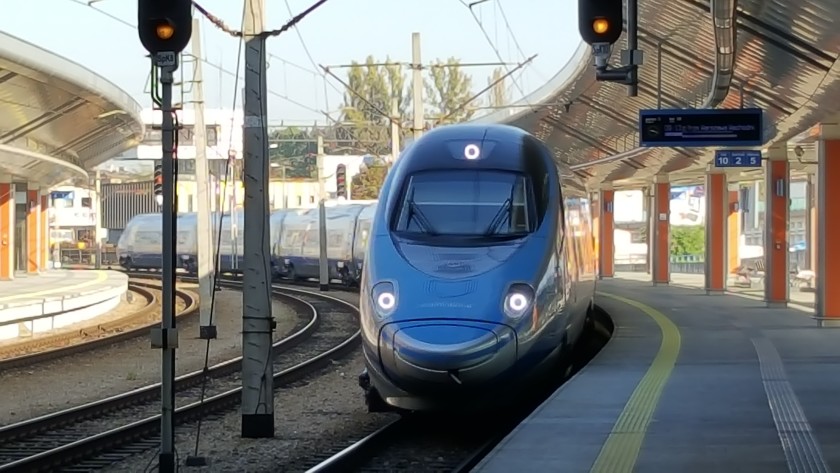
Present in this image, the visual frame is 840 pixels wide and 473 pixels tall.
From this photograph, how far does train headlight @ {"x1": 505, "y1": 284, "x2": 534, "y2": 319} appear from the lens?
403 inches

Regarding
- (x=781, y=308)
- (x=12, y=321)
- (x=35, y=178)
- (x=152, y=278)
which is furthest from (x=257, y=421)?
(x=152, y=278)

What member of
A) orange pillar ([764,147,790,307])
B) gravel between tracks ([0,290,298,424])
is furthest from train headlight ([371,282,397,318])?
orange pillar ([764,147,790,307])

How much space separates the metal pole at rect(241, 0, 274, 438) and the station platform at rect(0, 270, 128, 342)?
45.6 feet

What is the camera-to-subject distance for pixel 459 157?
11914 millimetres

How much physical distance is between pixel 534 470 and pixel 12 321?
Answer: 60.0 ft

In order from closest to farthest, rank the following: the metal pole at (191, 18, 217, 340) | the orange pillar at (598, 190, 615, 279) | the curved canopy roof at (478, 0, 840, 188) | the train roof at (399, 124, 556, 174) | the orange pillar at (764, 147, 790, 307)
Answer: the train roof at (399, 124, 556, 174) → the curved canopy roof at (478, 0, 840, 188) → the metal pole at (191, 18, 217, 340) → the orange pillar at (764, 147, 790, 307) → the orange pillar at (598, 190, 615, 279)

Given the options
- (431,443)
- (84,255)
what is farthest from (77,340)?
(84,255)

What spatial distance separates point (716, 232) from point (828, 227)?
11478mm

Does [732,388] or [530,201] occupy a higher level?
[530,201]

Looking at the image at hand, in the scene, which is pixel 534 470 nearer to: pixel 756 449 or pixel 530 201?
pixel 756 449

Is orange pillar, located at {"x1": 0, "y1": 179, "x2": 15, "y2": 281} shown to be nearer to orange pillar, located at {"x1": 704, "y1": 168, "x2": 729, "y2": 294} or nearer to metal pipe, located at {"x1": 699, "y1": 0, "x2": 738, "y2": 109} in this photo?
orange pillar, located at {"x1": 704, "y1": 168, "x2": 729, "y2": 294}

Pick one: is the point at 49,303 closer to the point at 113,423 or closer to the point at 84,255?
the point at 113,423

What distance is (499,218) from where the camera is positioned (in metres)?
11.3

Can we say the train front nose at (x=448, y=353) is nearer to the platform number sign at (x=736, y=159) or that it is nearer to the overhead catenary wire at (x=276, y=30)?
the overhead catenary wire at (x=276, y=30)
